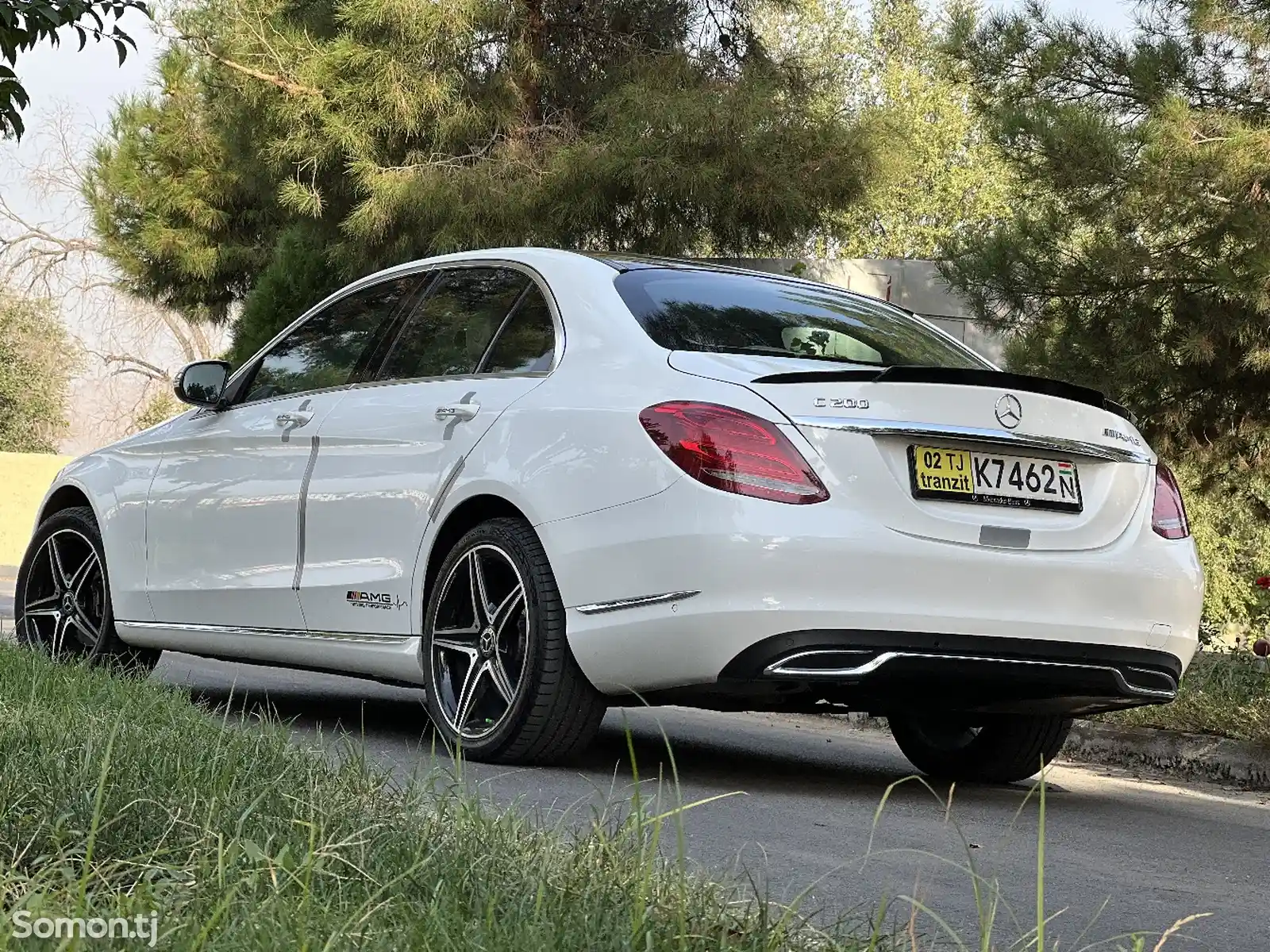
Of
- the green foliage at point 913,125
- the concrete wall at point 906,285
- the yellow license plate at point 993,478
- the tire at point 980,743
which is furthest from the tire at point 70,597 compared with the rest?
the green foliage at point 913,125

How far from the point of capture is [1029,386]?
5023mm

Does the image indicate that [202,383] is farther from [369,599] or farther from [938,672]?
[938,672]

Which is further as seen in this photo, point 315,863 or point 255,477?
point 255,477

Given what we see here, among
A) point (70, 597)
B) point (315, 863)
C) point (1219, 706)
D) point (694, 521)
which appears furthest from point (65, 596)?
point (315, 863)

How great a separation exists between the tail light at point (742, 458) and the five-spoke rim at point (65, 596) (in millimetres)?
3471

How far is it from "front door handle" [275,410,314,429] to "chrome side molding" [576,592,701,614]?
1.78 meters

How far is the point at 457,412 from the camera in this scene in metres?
5.60

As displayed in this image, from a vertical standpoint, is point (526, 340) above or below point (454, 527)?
above

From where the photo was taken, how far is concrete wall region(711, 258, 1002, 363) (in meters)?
13.4

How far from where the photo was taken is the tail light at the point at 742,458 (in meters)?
4.71

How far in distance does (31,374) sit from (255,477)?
143ft

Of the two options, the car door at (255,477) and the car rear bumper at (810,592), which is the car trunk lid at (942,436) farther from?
the car door at (255,477)

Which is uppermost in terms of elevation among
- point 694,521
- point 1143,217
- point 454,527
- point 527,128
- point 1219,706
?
point 527,128

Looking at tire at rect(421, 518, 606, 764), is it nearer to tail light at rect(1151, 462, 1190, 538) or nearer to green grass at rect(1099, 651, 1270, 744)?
tail light at rect(1151, 462, 1190, 538)
